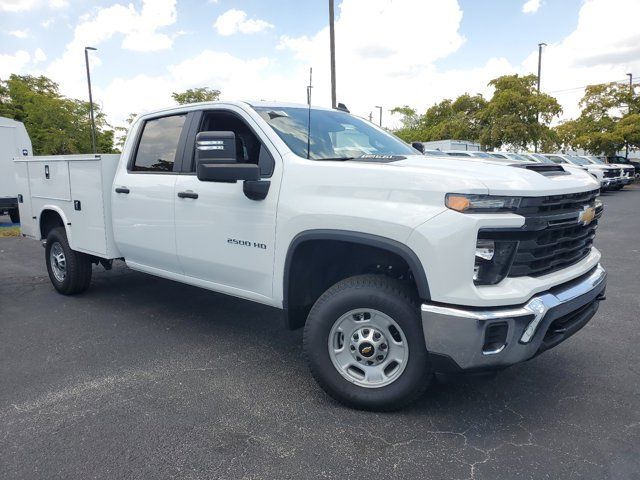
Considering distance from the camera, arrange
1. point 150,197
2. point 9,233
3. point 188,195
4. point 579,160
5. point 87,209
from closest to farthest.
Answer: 1. point 188,195
2. point 150,197
3. point 87,209
4. point 9,233
5. point 579,160

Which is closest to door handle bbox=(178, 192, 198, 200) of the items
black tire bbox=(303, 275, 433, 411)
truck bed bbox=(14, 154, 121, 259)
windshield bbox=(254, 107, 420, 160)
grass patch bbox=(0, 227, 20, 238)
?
windshield bbox=(254, 107, 420, 160)

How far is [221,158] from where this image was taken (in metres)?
3.32

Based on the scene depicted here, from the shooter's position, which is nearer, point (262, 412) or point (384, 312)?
point (384, 312)

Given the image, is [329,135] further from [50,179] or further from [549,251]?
[50,179]

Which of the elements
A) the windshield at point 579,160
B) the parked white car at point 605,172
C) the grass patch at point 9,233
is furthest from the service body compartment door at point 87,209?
the windshield at point 579,160

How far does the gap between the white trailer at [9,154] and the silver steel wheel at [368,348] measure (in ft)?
40.5

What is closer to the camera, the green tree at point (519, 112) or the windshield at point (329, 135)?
the windshield at point (329, 135)

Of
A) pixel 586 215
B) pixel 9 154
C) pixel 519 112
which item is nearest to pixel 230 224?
pixel 586 215

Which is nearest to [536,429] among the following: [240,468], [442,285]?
[442,285]

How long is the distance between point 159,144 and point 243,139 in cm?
110

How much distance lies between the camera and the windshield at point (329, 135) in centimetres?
365

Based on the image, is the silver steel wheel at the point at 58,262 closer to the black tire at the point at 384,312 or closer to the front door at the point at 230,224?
the front door at the point at 230,224

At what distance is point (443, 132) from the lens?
39375 mm

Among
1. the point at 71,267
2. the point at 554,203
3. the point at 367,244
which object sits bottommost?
the point at 71,267
